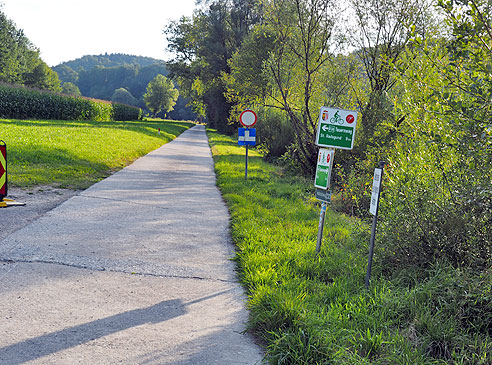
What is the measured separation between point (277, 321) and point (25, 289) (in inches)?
95.6

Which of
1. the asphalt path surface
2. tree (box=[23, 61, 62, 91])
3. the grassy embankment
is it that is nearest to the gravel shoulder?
the asphalt path surface

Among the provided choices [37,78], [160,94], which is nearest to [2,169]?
[37,78]

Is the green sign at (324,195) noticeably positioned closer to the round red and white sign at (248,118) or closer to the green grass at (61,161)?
the green grass at (61,161)

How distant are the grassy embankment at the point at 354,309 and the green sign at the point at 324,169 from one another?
2.97 feet

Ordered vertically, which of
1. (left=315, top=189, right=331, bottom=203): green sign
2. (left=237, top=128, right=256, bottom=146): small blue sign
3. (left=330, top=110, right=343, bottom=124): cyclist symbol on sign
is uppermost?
(left=330, top=110, right=343, bottom=124): cyclist symbol on sign

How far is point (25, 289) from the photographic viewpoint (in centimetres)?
405

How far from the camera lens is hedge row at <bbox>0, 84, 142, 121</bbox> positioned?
34156 mm

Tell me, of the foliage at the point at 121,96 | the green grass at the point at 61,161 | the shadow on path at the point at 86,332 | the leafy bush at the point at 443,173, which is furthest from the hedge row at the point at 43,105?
→ the foliage at the point at 121,96

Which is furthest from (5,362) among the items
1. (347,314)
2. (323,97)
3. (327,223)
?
(323,97)

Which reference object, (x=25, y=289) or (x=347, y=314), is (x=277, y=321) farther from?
(x=25, y=289)

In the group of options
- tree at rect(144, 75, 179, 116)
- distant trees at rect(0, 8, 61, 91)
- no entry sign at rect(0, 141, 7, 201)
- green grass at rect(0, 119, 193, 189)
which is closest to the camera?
no entry sign at rect(0, 141, 7, 201)

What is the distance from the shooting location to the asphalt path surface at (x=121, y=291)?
3.16 metres

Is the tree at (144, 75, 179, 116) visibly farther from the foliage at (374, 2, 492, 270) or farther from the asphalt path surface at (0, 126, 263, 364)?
the foliage at (374, 2, 492, 270)

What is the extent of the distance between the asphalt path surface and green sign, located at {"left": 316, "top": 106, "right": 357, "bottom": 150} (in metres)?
2.07
